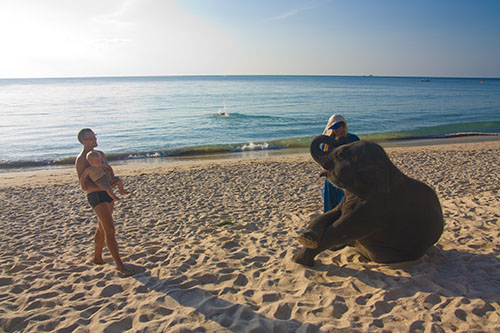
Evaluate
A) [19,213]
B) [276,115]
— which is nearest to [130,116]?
[276,115]

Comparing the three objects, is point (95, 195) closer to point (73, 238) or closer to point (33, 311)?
point (33, 311)

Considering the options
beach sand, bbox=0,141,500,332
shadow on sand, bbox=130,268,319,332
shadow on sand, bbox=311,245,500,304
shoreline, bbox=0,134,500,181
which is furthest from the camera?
shoreline, bbox=0,134,500,181

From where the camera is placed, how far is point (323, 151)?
3.98m

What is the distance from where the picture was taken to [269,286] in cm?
383

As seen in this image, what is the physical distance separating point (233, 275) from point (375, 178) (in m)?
2.00

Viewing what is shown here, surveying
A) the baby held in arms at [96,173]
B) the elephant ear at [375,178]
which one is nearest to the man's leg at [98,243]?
the baby held in arms at [96,173]

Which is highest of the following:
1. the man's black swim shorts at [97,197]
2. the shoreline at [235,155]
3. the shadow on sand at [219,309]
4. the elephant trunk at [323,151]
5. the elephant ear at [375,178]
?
the elephant trunk at [323,151]

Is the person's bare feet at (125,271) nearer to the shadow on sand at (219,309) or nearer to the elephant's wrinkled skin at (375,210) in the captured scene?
the shadow on sand at (219,309)

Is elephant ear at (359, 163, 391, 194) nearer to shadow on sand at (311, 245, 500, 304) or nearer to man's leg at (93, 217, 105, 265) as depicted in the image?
shadow on sand at (311, 245, 500, 304)

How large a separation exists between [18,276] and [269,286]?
3241mm

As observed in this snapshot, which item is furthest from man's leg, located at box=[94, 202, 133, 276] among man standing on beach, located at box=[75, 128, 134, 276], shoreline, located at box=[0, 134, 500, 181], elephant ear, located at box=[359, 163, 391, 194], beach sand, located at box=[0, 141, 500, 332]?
shoreline, located at box=[0, 134, 500, 181]

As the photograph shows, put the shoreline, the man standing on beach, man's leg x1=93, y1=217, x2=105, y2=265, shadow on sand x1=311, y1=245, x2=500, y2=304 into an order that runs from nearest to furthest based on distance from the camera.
Answer: shadow on sand x1=311, y1=245, x2=500, y2=304 < the man standing on beach < man's leg x1=93, y1=217, x2=105, y2=265 < the shoreline

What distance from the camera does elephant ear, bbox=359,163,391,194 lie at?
354cm

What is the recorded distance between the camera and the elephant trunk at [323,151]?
3826mm
